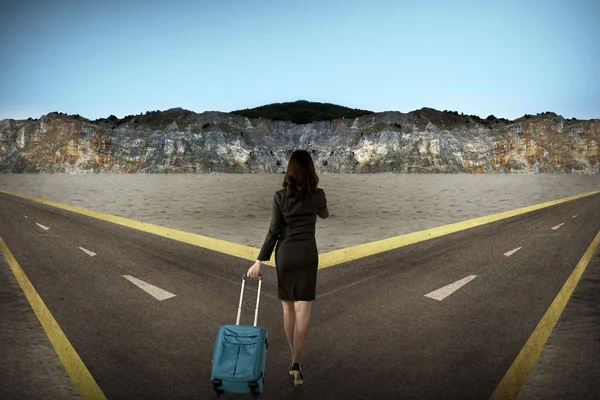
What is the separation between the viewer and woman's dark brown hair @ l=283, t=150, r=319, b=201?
384 centimetres

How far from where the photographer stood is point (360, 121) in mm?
139000

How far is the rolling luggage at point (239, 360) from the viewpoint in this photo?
138 inches

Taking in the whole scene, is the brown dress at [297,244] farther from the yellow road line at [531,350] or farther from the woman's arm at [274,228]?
the yellow road line at [531,350]

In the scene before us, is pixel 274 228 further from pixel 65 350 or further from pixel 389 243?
pixel 389 243

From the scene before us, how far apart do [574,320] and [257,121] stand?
138 m

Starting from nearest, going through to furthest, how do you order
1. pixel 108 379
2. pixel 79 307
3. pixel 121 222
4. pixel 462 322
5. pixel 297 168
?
pixel 297 168 → pixel 108 379 → pixel 462 322 → pixel 79 307 → pixel 121 222

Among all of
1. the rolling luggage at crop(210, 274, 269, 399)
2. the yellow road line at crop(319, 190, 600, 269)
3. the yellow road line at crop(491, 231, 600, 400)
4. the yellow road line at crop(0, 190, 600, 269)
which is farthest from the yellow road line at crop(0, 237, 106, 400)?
the yellow road line at crop(319, 190, 600, 269)

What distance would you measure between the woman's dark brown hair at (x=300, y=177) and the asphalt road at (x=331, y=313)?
171 centimetres

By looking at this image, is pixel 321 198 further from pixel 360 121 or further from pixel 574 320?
pixel 360 121

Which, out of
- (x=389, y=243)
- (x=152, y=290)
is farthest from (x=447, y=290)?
(x=389, y=243)

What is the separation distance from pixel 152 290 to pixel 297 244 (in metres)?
4.15

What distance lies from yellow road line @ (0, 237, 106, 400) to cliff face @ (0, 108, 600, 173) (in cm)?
11579

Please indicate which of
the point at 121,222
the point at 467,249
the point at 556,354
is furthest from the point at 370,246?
the point at 121,222

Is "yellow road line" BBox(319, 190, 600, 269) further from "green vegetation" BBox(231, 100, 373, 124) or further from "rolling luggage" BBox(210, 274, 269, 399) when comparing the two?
"green vegetation" BBox(231, 100, 373, 124)
